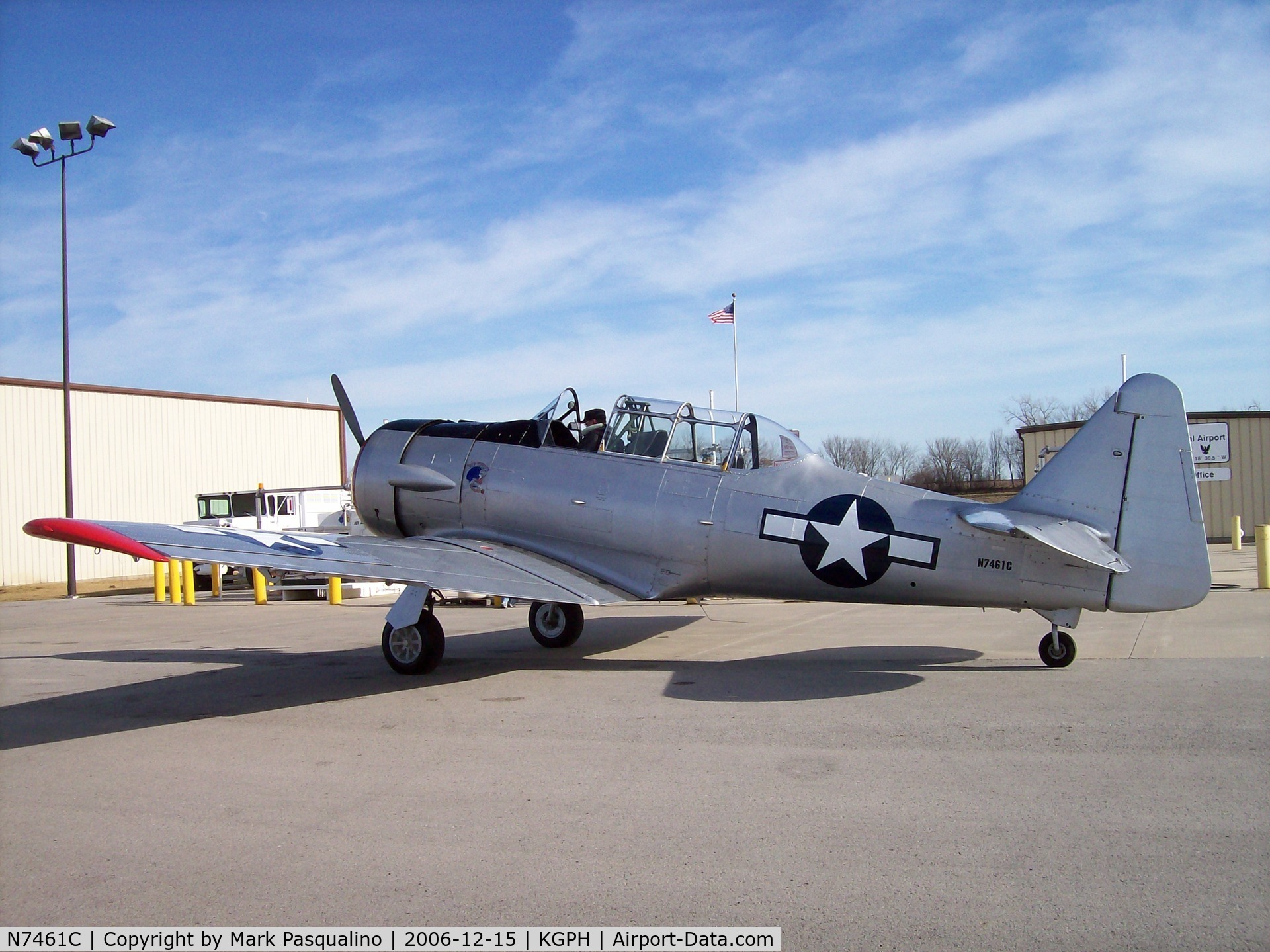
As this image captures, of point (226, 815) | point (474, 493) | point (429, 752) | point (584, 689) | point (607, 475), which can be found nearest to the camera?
point (226, 815)

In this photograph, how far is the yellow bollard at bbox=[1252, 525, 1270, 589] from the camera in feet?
47.5

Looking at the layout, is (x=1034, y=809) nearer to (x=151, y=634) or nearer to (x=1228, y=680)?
(x=1228, y=680)

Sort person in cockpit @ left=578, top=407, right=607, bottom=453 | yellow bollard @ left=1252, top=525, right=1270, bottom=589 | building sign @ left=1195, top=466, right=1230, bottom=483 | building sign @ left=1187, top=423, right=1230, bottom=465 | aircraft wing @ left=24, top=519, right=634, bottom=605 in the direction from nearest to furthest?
aircraft wing @ left=24, top=519, right=634, bottom=605 < person in cockpit @ left=578, top=407, right=607, bottom=453 < yellow bollard @ left=1252, top=525, right=1270, bottom=589 < building sign @ left=1195, top=466, right=1230, bottom=483 < building sign @ left=1187, top=423, right=1230, bottom=465

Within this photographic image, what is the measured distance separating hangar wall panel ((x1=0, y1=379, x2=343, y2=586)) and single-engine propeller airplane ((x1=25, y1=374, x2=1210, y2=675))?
21068 mm

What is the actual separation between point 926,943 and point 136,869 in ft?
11.3

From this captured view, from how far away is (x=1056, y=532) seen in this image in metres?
7.36

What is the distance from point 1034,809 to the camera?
446 cm

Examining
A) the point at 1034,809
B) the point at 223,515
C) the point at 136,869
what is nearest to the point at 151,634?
the point at 136,869

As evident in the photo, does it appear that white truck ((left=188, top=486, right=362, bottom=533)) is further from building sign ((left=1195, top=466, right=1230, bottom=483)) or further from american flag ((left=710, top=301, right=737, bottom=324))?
building sign ((left=1195, top=466, right=1230, bottom=483))

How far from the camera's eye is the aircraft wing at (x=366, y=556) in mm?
6293

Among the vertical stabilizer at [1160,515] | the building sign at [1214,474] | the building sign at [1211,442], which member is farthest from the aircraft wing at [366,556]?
the building sign at [1211,442]

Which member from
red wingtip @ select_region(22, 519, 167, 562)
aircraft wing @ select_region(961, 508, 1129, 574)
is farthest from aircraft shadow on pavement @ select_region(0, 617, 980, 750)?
red wingtip @ select_region(22, 519, 167, 562)

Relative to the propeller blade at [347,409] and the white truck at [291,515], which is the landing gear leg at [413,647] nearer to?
the propeller blade at [347,409]

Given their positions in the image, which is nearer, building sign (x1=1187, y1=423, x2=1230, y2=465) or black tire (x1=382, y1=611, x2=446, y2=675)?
black tire (x1=382, y1=611, x2=446, y2=675)
